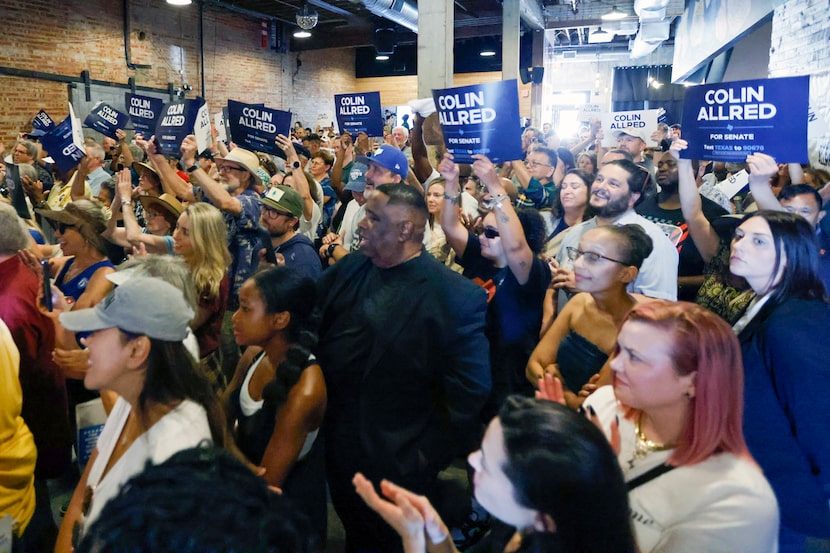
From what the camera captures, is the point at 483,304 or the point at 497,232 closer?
the point at 483,304

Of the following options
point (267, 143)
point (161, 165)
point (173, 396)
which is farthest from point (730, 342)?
point (267, 143)

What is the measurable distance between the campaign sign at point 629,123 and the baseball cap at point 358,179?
13.6 ft

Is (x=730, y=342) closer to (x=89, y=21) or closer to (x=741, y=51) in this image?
(x=741, y=51)

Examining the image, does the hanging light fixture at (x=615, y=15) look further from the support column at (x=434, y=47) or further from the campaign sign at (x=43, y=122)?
the campaign sign at (x=43, y=122)

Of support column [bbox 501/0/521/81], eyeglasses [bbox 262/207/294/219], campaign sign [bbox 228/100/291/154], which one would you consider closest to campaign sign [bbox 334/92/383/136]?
campaign sign [bbox 228/100/291/154]

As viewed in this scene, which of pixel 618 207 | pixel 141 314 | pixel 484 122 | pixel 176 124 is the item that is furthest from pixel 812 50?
pixel 141 314

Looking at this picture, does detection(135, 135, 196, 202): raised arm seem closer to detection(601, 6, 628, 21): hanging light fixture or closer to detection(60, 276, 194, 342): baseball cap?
detection(60, 276, 194, 342): baseball cap

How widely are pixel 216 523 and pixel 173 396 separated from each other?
0.95 meters

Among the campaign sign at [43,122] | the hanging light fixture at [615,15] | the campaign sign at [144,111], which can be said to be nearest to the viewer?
the campaign sign at [144,111]

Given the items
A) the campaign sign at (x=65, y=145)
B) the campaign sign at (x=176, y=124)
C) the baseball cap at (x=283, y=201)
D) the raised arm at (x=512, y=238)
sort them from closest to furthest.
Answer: the raised arm at (x=512, y=238)
the baseball cap at (x=283, y=201)
the campaign sign at (x=176, y=124)
the campaign sign at (x=65, y=145)

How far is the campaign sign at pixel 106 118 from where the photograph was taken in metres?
7.41

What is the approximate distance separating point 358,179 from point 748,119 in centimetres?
270

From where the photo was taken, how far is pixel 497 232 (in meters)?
3.48

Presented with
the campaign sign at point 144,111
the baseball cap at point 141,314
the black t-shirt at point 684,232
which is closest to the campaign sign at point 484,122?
the black t-shirt at point 684,232
